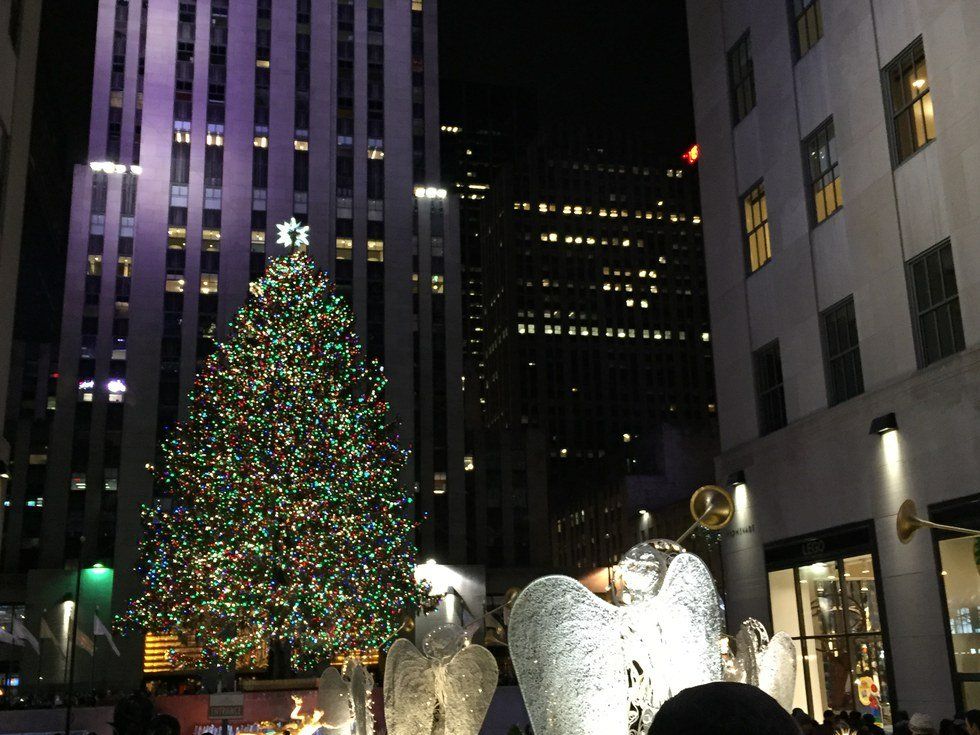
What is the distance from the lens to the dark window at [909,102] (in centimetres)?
1933

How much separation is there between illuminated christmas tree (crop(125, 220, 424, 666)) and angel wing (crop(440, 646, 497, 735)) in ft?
79.2

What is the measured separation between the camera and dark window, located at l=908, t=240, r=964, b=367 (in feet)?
60.5

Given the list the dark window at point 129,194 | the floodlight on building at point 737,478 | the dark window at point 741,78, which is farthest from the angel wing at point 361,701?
the dark window at point 129,194

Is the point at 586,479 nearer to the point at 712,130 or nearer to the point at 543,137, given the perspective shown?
the point at 543,137

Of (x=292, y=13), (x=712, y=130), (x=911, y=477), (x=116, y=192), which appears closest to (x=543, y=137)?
(x=292, y=13)

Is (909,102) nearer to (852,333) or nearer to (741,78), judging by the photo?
(852,333)

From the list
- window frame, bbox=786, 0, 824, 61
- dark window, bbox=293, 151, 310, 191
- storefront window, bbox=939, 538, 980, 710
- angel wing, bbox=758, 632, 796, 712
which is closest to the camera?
angel wing, bbox=758, 632, 796, 712

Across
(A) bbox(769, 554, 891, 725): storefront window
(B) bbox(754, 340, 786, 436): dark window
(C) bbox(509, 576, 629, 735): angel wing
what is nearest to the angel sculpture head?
(C) bbox(509, 576, 629, 735): angel wing

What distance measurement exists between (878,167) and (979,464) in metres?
6.63

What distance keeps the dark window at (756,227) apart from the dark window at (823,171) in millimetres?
2164

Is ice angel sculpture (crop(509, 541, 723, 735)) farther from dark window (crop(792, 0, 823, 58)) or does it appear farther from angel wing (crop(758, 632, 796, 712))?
dark window (crop(792, 0, 823, 58))

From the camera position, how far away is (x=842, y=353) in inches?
872

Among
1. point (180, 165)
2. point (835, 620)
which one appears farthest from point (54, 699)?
point (180, 165)

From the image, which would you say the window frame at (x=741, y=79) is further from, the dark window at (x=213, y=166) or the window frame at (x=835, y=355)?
the dark window at (x=213, y=166)
